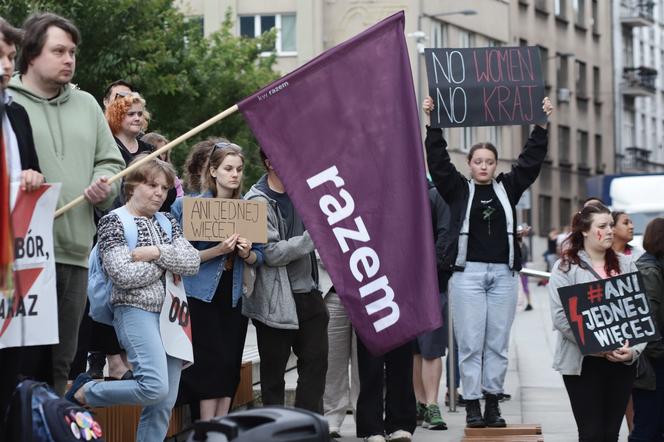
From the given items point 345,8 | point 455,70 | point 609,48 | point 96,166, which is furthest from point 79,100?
point 609,48

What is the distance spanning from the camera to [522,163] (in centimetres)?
1009

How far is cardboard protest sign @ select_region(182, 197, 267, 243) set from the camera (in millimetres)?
8430

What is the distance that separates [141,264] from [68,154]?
91 centimetres

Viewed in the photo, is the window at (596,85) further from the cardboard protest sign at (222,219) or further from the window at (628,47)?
the cardboard protest sign at (222,219)

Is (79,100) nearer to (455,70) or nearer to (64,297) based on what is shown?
(64,297)

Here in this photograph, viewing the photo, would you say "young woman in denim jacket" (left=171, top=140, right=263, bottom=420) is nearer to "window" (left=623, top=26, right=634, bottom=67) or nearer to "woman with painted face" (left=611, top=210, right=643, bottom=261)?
"woman with painted face" (left=611, top=210, right=643, bottom=261)

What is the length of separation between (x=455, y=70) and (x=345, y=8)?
130ft

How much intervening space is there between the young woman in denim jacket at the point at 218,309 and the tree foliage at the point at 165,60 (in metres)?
13.8

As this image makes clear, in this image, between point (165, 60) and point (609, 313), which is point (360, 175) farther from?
point (165, 60)

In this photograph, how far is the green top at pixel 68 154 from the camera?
21.7 ft

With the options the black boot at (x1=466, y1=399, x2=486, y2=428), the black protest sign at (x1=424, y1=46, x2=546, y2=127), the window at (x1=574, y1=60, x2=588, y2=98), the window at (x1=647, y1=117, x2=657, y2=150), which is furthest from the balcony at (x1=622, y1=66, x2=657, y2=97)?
the black boot at (x1=466, y1=399, x2=486, y2=428)

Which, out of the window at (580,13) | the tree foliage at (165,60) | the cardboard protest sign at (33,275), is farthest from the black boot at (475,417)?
the window at (580,13)

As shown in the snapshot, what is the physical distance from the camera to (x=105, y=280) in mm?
7625

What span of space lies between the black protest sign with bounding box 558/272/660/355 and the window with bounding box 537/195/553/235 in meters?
51.2
